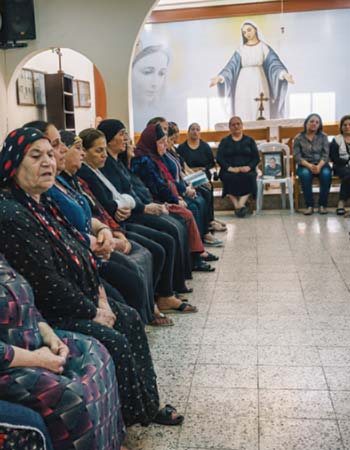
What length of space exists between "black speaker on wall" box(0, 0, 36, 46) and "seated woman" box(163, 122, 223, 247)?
2256mm

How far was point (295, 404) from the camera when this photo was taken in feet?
7.29

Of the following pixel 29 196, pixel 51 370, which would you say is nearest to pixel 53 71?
Result: pixel 29 196

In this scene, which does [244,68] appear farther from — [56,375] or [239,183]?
[56,375]

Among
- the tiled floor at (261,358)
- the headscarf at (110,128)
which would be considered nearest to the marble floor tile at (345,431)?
the tiled floor at (261,358)

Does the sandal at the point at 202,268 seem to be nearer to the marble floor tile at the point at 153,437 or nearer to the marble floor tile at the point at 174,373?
the marble floor tile at the point at 174,373

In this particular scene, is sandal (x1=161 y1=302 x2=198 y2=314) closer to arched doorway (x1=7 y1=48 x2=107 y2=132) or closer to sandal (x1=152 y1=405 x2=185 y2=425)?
sandal (x1=152 y1=405 x2=185 y2=425)

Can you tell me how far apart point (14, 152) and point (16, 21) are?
5182 millimetres

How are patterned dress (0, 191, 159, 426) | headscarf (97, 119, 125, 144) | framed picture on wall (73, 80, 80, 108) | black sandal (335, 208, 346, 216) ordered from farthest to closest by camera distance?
Result: framed picture on wall (73, 80, 80, 108), black sandal (335, 208, 346, 216), headscarf (97, 119, 125, 144), patterned dress (0, 191, 159, 426)

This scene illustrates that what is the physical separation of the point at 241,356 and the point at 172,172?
88.6 inches

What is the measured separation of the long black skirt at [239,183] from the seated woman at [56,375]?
5.06m

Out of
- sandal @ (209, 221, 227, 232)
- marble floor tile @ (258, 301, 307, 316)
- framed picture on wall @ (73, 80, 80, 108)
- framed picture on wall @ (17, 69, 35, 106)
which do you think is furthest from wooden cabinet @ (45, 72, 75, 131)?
marble floor tile @ (258, 301, 307, 316)

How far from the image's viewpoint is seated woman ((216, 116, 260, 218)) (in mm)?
6629

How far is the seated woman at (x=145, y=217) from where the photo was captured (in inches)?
134

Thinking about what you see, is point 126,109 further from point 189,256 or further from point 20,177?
point 20,177
